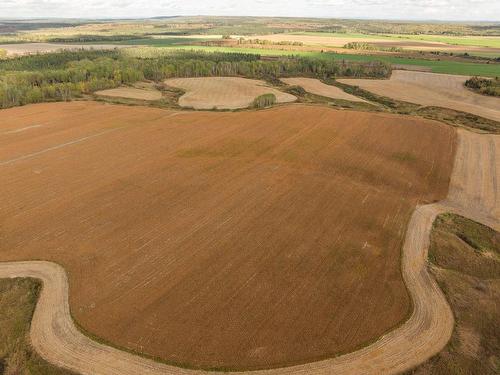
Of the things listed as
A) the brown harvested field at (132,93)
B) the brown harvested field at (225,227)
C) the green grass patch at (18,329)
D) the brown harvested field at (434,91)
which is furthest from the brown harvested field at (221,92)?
the green grass patch at (18,329)

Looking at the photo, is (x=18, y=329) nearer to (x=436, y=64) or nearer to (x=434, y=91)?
(x=434, y=91)

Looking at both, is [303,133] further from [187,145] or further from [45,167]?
[45,167]

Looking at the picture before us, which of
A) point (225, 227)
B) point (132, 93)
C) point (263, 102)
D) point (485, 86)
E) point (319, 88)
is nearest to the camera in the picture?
point (225, 227)

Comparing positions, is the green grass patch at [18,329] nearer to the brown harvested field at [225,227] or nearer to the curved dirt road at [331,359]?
the curved dirt road at [331,359]

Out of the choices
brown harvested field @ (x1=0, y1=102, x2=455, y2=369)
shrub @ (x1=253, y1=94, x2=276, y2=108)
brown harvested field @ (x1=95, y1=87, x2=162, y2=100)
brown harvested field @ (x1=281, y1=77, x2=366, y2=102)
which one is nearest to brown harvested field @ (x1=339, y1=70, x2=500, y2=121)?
brown harvested field @ (x1=281, y1=77, x2=366, y2=102)

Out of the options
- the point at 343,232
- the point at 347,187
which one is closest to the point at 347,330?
the point at 343,232

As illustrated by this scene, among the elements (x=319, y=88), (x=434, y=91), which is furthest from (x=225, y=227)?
(x=434, y=91)
